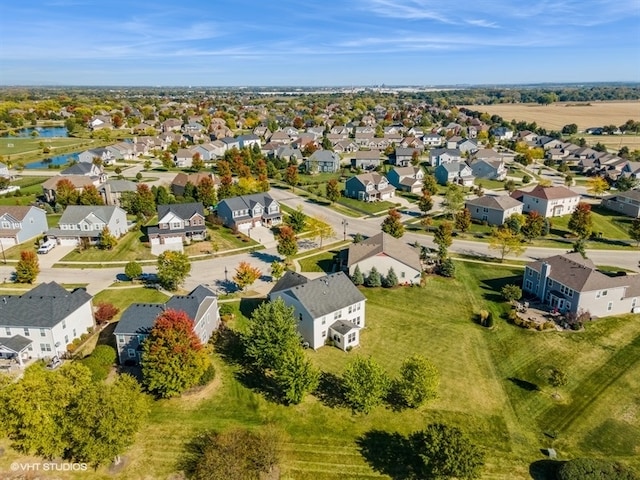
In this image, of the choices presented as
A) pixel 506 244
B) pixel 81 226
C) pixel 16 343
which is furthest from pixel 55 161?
Result: pixel 506 244

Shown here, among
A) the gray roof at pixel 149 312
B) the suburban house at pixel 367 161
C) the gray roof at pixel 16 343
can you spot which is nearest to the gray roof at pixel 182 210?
the gray roof at pixel 149 312

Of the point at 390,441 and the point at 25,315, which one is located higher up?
the point at 25,315

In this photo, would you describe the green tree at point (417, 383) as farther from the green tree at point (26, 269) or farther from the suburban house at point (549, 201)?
the suburban house at point (549, 201)

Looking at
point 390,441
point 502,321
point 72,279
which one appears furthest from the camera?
point 72,279

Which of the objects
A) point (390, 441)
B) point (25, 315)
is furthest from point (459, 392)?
point (25, 315)

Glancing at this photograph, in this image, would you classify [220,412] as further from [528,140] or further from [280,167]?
[528,140]

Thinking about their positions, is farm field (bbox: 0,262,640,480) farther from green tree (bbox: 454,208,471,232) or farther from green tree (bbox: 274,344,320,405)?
green tree (bbox: 454,208,471,232)
